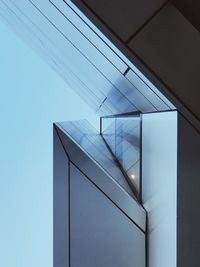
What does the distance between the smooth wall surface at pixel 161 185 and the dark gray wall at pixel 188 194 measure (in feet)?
0.40

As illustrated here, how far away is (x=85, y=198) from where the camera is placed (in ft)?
23.4

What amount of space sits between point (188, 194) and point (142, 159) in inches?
133

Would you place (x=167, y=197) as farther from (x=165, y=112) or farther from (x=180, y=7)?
(x=180, y=7)

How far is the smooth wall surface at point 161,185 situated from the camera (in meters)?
4.41

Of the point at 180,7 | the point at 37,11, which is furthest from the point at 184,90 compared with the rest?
the point at 37,11

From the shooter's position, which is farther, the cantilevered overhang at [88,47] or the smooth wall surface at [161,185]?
the cantilevered overhang at [88,47]

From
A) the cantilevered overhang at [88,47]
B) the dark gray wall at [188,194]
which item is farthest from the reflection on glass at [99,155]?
the dark gray wall at [188,194]

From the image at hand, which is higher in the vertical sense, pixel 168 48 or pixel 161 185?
pixel 168 48

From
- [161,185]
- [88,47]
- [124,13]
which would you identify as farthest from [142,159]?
[124,13]

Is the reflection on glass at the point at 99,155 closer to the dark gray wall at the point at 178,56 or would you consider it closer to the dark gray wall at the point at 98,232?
the dark gray wall at the point at 98,232

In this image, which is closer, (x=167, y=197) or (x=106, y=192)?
(x=167, y=197)

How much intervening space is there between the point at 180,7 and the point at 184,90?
917mm

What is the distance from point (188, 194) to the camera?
4.12 meters

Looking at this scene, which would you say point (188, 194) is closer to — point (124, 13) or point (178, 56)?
point (178, 56)
